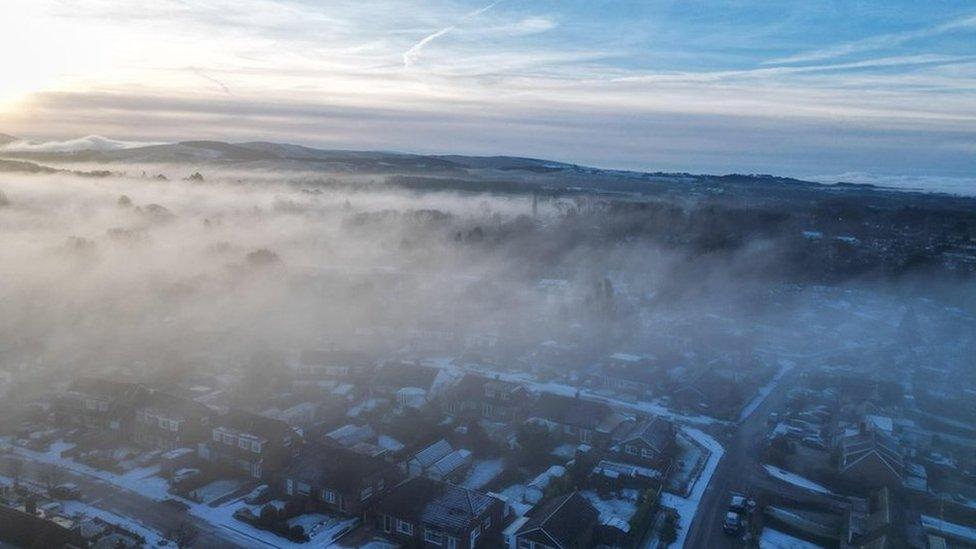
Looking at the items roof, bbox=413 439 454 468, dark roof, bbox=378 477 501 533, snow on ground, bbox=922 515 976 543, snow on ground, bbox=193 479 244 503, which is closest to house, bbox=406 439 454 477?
roof, bbox=413 439 454 468

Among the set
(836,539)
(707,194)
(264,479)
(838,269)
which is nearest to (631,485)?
(836,539)

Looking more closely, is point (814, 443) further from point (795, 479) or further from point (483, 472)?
point (483, 472)

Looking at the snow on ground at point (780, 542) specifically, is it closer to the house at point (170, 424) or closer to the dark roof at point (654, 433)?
the dark roof at point (654, 433)

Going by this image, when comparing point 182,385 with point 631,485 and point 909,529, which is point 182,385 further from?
point 909,529

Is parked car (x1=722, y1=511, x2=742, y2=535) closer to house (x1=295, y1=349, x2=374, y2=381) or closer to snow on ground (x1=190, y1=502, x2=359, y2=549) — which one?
snow on ground (x1=190, y1=502, x2=359, y2=549)

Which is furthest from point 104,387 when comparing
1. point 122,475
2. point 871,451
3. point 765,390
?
point 765,390

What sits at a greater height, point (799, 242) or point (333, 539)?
point (799, 242)

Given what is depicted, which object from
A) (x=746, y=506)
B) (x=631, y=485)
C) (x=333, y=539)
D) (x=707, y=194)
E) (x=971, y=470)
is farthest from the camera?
(x=707, y=194)
